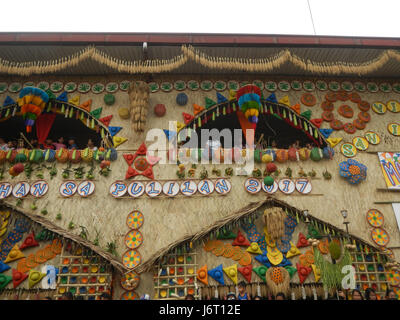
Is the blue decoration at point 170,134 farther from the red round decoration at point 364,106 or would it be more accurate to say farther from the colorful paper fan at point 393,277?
the colorful paper fan at point 393,277

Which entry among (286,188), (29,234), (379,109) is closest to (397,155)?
(379,109)

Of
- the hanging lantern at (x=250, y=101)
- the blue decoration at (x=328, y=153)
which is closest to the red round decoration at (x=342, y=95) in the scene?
the blue decoration at (x=328, y=153)

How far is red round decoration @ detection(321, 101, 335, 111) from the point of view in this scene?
668 cm

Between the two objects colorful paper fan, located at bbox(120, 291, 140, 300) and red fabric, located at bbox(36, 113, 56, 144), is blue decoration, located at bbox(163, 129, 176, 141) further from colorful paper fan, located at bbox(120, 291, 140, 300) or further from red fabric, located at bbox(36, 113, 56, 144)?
colorful paper fan, located at bbox(120, 291, 140, 300)

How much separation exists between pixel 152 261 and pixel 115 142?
2487 mm

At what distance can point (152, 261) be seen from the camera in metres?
4.93

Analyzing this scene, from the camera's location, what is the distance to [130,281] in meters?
4.86

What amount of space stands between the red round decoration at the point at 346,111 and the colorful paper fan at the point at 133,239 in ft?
16.1

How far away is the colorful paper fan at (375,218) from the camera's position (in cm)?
557

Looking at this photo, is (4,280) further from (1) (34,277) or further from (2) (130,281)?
(2) (130,281)

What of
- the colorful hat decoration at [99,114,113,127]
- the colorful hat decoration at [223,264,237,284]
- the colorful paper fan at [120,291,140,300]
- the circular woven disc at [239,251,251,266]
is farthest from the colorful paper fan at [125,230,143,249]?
the colorful hat decoration at [99,114,113,127]

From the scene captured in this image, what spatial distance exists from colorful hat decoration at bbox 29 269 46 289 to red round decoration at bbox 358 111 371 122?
6.79m

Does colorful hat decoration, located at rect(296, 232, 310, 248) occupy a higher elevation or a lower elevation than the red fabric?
lower
